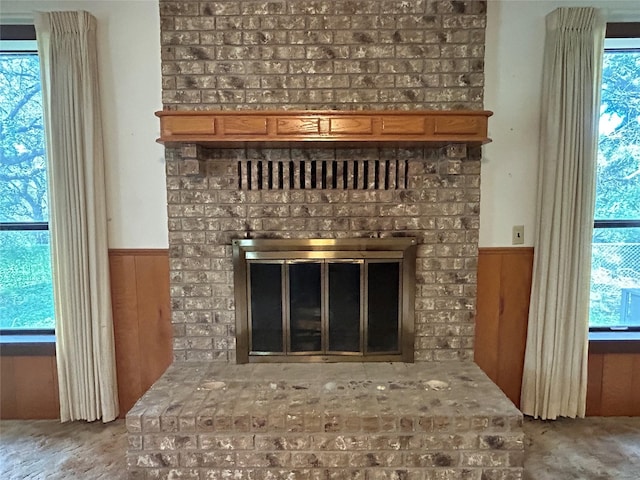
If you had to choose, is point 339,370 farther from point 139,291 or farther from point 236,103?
point 236,103

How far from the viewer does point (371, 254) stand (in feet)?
8.23

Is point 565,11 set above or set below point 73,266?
above

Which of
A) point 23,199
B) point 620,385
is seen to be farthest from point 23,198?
point 620,385

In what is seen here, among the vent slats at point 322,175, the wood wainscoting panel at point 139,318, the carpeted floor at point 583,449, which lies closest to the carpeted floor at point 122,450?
the carpeted floor at point 583,449

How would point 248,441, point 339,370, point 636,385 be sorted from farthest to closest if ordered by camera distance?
point 636,385 < point 339,370 < point 248,441

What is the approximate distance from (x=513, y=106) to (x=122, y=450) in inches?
115

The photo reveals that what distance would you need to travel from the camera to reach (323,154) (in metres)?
2.49

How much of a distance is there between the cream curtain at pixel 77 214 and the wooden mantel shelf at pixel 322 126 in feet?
1.94

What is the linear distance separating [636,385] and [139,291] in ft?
10.1

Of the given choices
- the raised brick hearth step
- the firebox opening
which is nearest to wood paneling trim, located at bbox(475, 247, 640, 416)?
the firebox opening

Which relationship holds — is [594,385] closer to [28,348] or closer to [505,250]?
[505,250]

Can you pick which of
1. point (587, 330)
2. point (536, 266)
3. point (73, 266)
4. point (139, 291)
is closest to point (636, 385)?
point (587, 330)

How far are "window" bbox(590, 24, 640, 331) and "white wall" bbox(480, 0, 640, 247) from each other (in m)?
0.32

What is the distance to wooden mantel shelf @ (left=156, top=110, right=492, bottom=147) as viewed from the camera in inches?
86.0
